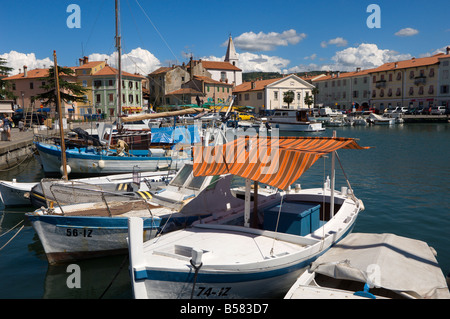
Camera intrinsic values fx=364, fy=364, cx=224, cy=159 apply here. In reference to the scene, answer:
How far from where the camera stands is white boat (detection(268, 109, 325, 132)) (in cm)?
6331

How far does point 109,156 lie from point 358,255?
65.4ft

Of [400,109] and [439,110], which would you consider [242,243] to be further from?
[400,109]

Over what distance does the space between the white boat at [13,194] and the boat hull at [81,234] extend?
26.4 ft

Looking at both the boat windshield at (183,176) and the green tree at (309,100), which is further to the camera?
the green tree at (309,100)

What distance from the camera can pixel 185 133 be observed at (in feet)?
94.7

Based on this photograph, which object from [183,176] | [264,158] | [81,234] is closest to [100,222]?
[81,234]

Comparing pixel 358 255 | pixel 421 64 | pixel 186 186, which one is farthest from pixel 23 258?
pixel 421 64

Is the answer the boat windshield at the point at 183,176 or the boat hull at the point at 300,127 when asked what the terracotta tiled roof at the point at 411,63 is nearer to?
the boat hull at the point at 300,127

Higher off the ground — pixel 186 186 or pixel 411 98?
pixel 411 98

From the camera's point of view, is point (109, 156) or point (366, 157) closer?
point (109, 156)

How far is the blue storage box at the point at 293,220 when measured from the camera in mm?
9805

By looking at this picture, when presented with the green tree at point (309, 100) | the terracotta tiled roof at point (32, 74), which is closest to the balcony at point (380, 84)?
the green tree at point (309, 100)

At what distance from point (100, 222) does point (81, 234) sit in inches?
29.4

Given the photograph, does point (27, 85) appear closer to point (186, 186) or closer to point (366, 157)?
point (366, 157)
